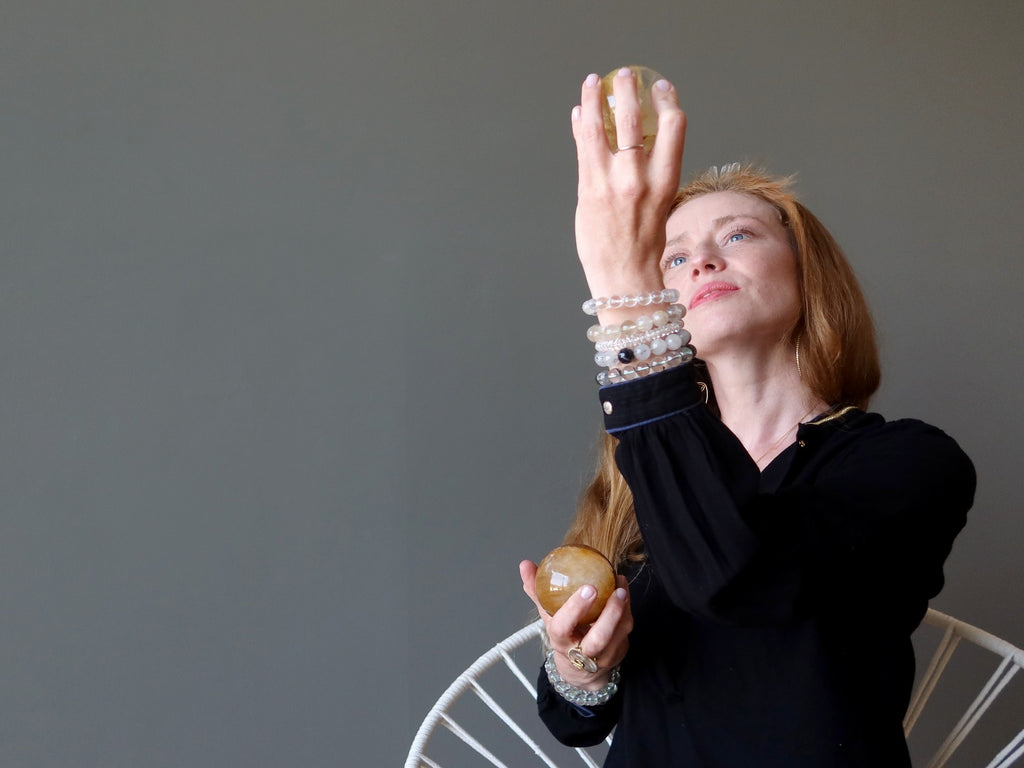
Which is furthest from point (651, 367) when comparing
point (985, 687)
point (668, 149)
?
point (985, 687)

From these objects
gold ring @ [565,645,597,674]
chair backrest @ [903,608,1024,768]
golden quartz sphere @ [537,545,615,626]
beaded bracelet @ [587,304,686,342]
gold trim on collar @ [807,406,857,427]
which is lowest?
chair backrest @ [903,608,1024,768]

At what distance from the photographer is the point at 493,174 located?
140 cm

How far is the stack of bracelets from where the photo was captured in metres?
0.57

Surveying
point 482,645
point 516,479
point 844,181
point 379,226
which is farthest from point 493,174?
point 482,645

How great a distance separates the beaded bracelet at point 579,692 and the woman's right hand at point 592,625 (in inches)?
2.6

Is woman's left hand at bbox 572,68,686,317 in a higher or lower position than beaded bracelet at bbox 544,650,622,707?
higher

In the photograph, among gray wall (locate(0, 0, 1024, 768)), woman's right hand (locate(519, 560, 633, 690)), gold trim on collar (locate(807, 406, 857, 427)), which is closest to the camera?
woman's right hand (locate(519, 560, 633, 690))

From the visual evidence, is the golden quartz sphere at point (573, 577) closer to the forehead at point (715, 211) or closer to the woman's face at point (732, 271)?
the woman's face at point (732, 271)

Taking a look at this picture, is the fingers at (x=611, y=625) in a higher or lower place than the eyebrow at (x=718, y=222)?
lower

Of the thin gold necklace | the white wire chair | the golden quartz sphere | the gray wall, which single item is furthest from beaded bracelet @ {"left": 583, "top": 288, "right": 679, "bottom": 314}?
the gray wall

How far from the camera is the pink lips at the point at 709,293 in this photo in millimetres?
899

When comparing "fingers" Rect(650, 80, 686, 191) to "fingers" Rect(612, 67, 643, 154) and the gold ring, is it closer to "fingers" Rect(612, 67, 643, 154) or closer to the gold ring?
"fingers" Rect(612, 67, 643, 154)

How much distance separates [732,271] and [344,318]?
1.94ft

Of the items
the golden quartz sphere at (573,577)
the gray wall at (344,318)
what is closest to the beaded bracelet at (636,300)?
the golden quartz sphere at (573,577)
